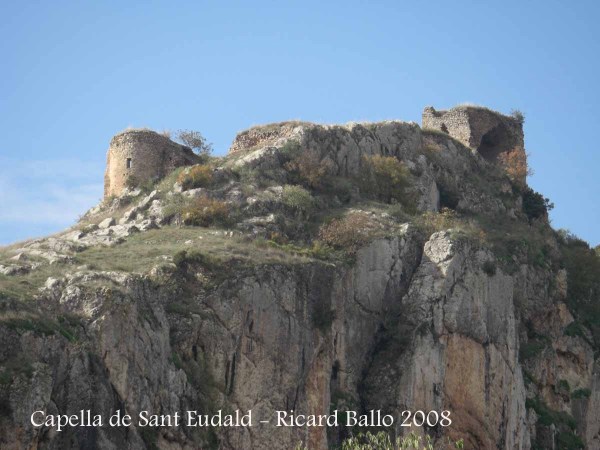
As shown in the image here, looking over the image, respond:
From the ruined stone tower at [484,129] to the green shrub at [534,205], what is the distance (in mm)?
1078

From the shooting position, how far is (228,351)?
4903 centimetres

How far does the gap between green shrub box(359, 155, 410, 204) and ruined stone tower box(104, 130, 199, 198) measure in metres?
7.55

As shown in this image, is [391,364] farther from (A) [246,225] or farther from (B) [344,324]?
(A) [246,225]

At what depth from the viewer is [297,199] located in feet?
193

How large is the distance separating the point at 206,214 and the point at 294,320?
765cm

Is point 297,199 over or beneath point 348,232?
over

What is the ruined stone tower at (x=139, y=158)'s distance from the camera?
207ft

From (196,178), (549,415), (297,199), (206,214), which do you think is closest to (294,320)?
(206,214)

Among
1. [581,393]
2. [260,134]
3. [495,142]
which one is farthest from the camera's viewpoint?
[495,142]

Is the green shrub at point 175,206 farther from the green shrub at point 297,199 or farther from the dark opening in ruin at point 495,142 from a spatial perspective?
the dark opening in ruin at point 495,142

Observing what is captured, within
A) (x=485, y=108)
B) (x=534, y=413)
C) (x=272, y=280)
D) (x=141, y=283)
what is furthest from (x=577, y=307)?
(x=141, y=283)

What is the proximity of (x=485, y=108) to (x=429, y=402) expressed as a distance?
26.3 m

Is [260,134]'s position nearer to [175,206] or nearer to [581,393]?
[175,206]

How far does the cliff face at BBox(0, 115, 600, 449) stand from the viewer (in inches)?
1746
